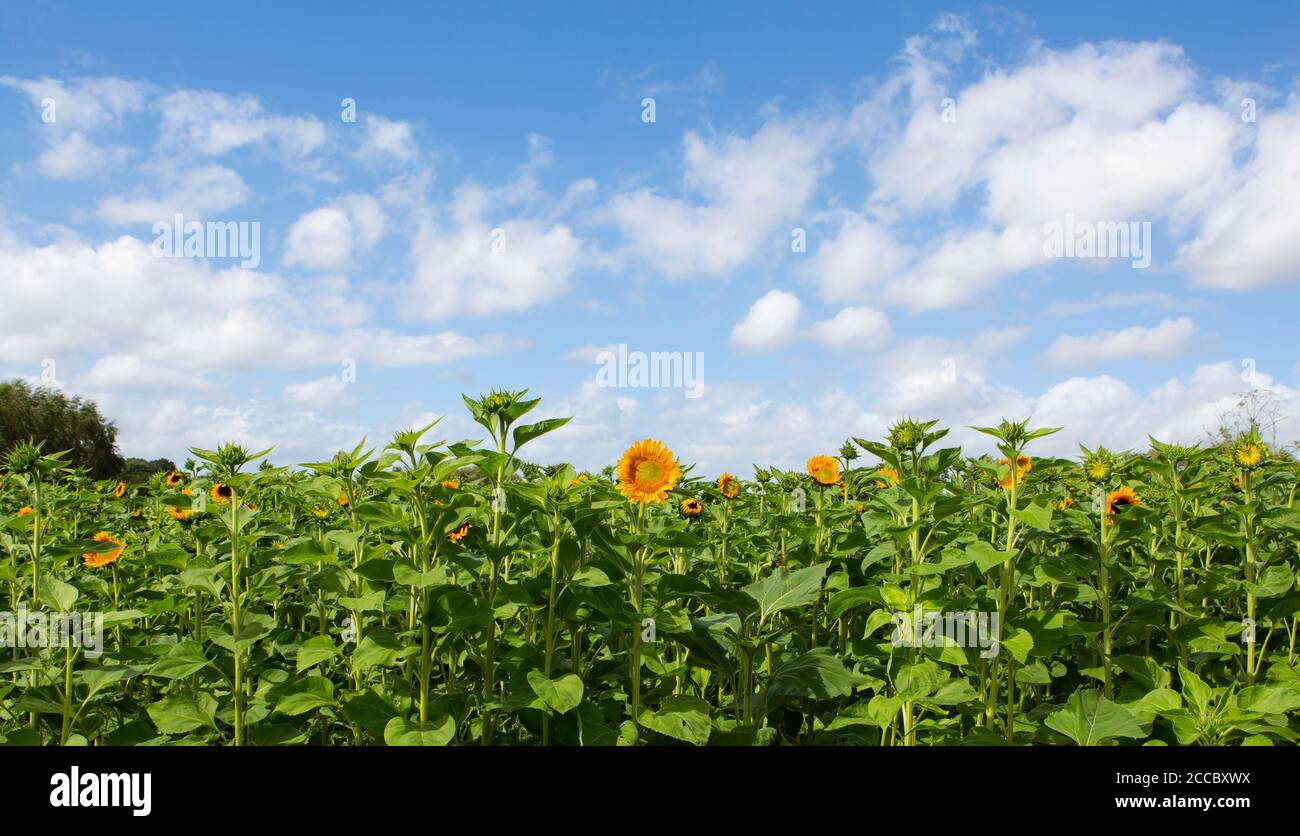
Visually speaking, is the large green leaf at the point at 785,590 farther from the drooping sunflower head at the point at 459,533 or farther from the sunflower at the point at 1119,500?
the sunflower at the point at 1119,500

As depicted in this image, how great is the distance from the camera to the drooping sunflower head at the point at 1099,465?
432 centimetres

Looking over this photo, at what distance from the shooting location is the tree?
38963 millimetres

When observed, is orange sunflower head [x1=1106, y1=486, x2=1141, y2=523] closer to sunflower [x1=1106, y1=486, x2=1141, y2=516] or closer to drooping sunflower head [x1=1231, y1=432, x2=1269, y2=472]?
sunflower [x1=1106, y1=486, x2=1141, y2=516]

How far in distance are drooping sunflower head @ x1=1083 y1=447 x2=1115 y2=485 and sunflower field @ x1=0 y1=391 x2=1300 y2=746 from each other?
Result: 3 cm

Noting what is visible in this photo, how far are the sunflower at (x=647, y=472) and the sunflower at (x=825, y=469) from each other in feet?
7.91

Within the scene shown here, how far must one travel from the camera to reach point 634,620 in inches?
121

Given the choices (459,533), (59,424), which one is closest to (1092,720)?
(459,533)

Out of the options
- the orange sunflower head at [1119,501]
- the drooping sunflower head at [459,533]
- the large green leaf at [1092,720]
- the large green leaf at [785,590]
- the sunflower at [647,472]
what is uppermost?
the sunflower at [647,472]

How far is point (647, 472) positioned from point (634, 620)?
0.64m

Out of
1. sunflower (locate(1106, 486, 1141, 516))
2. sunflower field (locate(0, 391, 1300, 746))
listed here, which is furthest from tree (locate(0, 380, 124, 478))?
sunflower (locate(1106, 486, 1141, 516))

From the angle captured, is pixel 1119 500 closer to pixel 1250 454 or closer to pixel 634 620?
pixel 1250 454

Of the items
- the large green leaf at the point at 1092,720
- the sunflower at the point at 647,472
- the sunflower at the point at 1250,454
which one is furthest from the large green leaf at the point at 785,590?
the sunflower at the point at 1250,454
